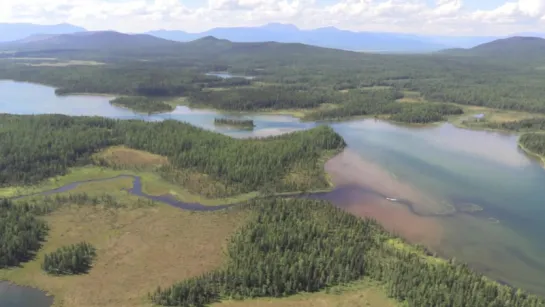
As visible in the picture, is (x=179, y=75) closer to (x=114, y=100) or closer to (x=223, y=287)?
(x=114, y=100)

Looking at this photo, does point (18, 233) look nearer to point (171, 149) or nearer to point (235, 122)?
point (171, 149)

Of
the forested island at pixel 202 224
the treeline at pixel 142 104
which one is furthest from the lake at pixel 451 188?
the treeline at pixel 142 104

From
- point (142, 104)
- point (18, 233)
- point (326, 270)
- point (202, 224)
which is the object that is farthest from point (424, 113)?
point (18, 233)

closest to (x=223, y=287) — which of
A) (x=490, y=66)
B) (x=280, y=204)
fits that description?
(x=280, y=204)

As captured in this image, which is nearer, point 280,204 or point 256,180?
point 280,204

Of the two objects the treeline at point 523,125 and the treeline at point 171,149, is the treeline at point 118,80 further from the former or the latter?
the treeline at point 523,125

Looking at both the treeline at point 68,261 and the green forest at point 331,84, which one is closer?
the treeline at point 68,261
